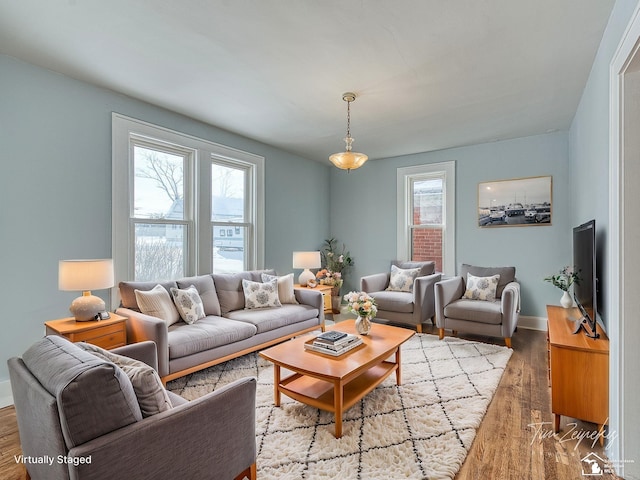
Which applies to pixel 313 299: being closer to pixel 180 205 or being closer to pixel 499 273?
pixel 180 205

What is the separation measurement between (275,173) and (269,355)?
323cm

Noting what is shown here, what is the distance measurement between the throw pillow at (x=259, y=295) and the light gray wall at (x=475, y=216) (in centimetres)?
240

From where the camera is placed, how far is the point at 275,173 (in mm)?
5059

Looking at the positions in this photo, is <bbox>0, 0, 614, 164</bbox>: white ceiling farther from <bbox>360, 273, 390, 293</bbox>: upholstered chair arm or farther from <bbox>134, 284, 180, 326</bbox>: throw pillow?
<bbox>360, 273, 390, 293</bbox>: upholstered chair arm

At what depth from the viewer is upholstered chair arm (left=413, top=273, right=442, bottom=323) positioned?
4.28 metres

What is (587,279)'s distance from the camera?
7.73ft

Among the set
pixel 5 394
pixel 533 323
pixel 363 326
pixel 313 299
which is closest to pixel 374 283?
pixel 313 299

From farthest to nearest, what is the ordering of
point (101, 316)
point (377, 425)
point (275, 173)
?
point (275, 173)
point (101, 316)
point (377, 425)

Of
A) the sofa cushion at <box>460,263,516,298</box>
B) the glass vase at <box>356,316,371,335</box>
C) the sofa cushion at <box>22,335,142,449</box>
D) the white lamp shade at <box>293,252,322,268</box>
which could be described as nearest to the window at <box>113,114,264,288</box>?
the white lamp shade at <box>293,252,322,268</box>

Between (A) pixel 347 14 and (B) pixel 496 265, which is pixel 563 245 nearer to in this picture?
(B) pixel 496 265

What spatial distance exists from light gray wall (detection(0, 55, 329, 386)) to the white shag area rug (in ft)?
4.24

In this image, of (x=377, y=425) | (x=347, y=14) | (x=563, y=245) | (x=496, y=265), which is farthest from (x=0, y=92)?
(x=563, y=245)

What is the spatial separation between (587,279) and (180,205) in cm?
387

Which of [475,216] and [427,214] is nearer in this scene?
[475,216]
